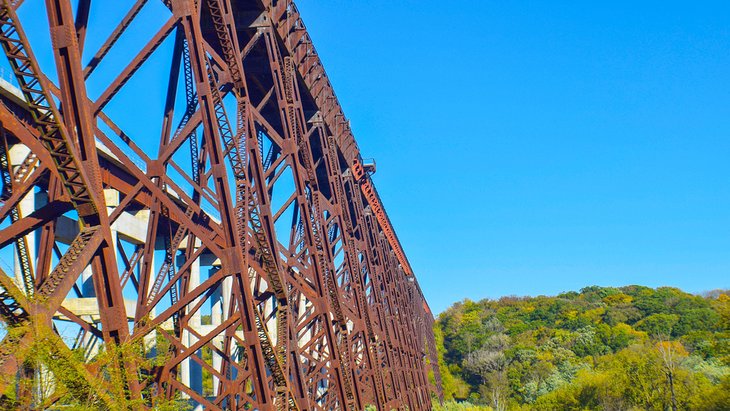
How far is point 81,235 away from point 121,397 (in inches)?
48.3

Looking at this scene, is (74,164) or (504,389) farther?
(504,389)

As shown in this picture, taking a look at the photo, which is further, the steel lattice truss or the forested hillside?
the forested hillside

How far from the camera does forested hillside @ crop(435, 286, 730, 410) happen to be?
3372cm

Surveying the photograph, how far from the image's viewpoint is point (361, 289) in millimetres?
15578

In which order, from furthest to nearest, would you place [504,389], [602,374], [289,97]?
[504,389] < [602,374] < [289,97]

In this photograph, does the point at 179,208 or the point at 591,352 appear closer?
the point at 179,208

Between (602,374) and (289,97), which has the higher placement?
(289,97)

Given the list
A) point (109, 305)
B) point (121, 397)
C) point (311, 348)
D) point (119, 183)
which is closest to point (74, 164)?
point (109, 305)

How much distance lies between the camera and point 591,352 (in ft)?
191

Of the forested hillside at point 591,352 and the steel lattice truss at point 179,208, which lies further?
the forested hillside at point 591,352

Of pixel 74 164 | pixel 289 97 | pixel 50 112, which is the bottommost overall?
pixel 74 164

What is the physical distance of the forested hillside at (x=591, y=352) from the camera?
3372cm

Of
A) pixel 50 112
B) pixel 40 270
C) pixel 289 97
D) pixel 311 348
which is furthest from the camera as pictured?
pixel 311 348

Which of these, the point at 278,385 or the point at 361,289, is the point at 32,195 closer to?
the point at 278,385
